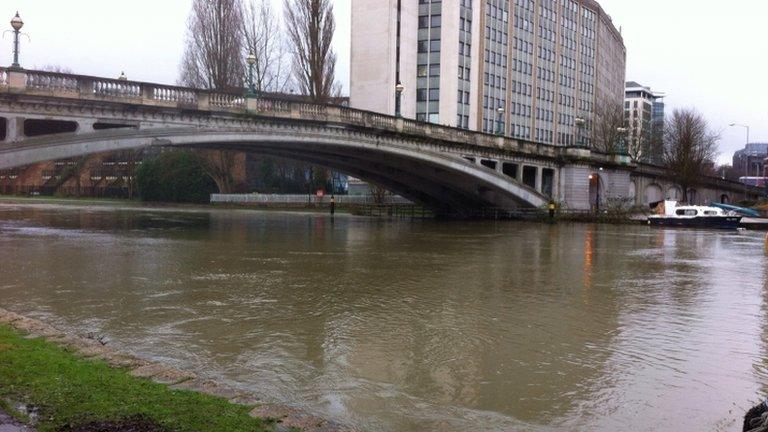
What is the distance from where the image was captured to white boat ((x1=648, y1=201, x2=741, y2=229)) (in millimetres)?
45094

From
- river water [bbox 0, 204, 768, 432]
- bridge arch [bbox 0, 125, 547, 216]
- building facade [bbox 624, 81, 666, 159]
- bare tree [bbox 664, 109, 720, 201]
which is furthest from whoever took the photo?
building facade [bbox 624, 81, 666, 159]

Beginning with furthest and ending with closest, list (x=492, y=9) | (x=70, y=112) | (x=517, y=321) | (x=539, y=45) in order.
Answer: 1. (x=539, y=45)
2. (x=492, y=9)
3. (x=70, y=112)
4. (x=517, y=321)

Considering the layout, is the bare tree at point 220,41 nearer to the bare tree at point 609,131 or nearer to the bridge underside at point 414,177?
the bridge underside at point 414,177

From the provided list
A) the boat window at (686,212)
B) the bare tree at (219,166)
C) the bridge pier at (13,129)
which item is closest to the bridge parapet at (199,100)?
the bridge pier at (13,129)

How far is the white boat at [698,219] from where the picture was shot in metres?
45.1

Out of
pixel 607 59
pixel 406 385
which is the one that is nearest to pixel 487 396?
pixel 406 385

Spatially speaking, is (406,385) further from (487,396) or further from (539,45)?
(539,45)

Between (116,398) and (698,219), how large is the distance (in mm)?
46361

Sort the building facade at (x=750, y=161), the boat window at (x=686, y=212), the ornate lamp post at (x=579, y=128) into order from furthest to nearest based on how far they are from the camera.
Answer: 1. the building facade at (x=750, y=161)
2. the ornate lamp post at (x=579, y=128)
3. the boat window at (x=686, y=212)

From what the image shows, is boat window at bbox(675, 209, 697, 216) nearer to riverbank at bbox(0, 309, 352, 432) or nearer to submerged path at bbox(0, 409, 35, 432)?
riverbank at bbox(0, 309, 352, 432)

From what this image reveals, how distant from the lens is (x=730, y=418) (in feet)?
21.6

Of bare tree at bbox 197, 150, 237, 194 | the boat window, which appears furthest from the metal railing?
the boat window

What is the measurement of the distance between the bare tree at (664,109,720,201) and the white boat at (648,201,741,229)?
756 inches

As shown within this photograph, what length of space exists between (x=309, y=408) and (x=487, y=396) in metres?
1.95
